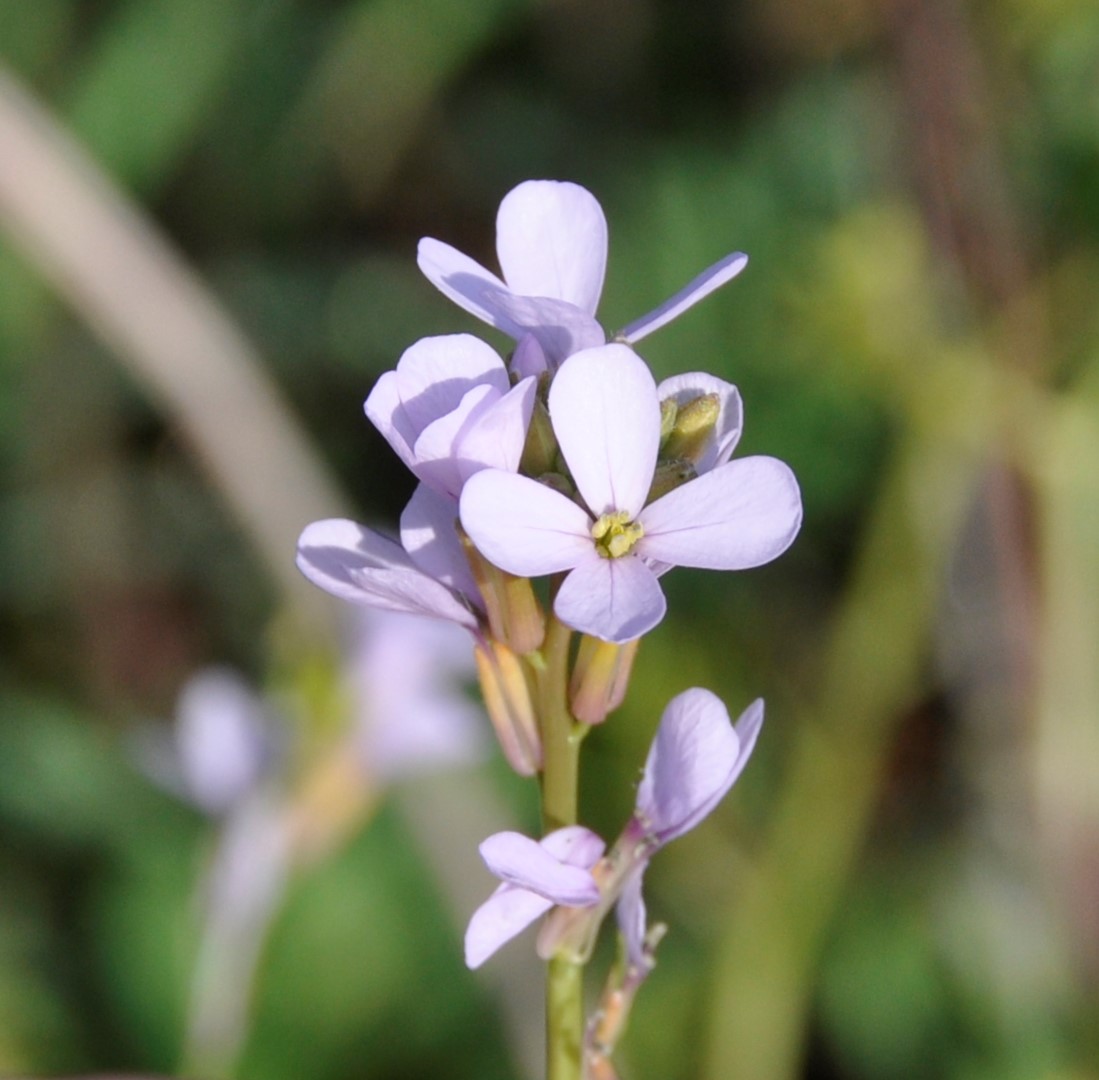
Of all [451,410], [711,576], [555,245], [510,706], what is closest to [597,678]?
[510,706]

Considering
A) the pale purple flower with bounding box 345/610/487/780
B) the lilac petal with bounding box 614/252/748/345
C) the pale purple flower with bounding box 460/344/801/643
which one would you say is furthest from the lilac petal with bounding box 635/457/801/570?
the pale purple flower with bounding box 345/610/487/780

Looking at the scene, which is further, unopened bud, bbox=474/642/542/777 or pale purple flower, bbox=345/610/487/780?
pale purple flower, bbox=345/610/487/780

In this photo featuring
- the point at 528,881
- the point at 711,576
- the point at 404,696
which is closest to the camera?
the point at 528,881

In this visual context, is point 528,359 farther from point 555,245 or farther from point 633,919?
point 633,919

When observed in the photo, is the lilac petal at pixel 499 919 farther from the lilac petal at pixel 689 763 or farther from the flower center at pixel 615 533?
the flower center at pixel 615 533

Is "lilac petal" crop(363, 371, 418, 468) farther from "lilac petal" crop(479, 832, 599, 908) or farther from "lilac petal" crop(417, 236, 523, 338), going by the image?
"lilac petal" crop(479, 832, 599, 908)

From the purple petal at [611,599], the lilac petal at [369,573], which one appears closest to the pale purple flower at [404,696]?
the lilac petal at [369,573]
